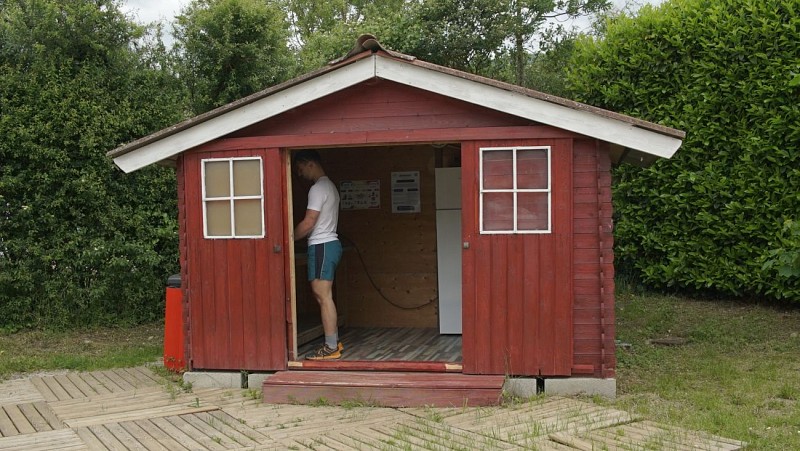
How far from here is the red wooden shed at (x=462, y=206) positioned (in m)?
6.45

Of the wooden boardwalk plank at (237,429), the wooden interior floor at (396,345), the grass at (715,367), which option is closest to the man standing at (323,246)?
the wooden interior floor at (396,345)

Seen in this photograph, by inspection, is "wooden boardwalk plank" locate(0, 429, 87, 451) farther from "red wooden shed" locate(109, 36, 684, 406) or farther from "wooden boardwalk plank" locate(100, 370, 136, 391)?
"red wooden shed" locate(109, 36, 684, 406)

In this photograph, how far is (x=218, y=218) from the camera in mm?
7109

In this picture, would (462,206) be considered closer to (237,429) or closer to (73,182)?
(237,429)

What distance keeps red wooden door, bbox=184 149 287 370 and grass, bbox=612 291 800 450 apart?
2981 mm

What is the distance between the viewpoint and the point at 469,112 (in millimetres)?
6637

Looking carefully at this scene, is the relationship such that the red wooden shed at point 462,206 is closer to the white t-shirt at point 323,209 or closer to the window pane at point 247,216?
the window pane at point 247,216

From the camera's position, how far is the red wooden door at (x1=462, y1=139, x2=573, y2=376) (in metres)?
6.47

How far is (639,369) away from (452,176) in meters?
2.64

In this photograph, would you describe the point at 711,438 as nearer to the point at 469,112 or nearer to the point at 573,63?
the point at 469,112

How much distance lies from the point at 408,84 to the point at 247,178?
163cm

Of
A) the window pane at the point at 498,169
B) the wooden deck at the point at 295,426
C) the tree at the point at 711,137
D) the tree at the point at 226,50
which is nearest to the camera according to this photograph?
the wooden deck at the point at 295,426

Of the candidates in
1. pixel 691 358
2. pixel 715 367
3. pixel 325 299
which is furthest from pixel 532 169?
pixel 691 358

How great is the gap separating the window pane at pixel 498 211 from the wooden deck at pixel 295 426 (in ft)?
4.64
